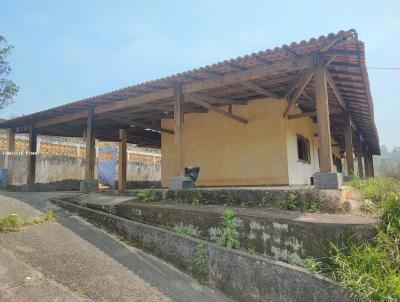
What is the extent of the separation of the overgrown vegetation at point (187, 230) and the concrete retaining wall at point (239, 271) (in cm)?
18

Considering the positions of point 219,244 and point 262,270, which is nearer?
point 262,270

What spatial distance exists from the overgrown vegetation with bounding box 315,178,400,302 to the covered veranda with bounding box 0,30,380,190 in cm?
193

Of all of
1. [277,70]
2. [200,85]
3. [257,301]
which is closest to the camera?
[257,301]

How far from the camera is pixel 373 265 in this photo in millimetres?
3703

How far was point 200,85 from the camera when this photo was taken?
25.3 ft

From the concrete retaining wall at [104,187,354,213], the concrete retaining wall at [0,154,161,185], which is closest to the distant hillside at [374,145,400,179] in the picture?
the concrete retaining wall at [104,187,354,213]

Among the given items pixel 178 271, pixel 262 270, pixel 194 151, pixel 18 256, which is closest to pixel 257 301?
pixel 262 270

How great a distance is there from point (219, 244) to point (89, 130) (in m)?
6.98

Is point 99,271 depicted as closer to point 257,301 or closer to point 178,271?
point 178,271

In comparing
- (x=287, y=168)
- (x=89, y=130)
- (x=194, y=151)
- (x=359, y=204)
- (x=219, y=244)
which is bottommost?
(x=219, y=244)

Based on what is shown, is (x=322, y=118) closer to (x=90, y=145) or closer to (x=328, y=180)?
(x=328, y=180)

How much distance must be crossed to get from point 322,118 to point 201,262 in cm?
345

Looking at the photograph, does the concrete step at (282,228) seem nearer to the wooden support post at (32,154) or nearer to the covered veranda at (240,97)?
the covered veranda at (240,97)

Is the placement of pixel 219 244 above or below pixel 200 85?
below
